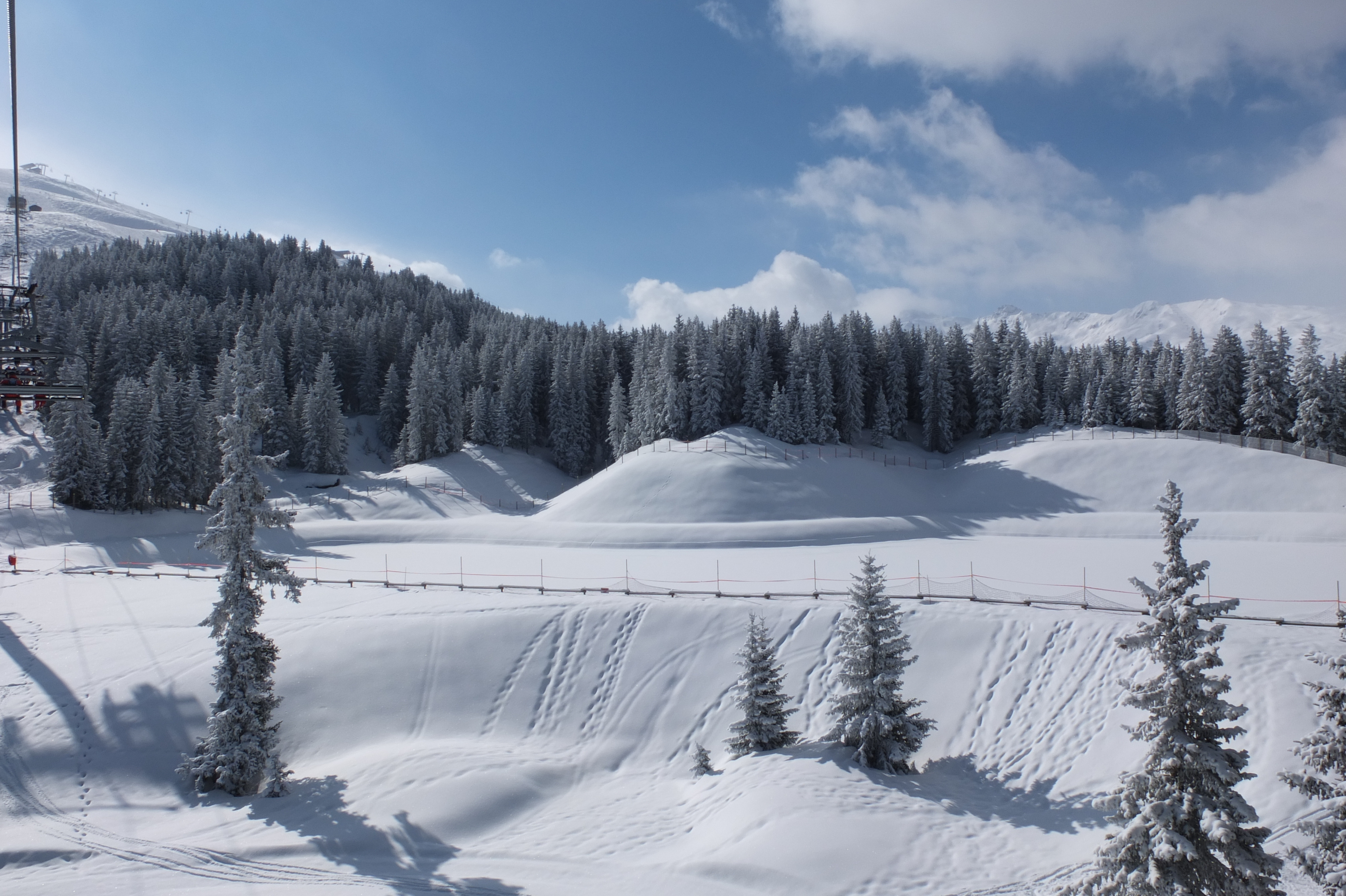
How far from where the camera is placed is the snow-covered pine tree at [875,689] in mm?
16203

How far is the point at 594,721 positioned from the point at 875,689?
837cm

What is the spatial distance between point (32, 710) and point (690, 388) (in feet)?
155

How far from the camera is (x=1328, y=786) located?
28.1 feet

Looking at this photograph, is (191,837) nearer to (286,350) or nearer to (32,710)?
(32,710)

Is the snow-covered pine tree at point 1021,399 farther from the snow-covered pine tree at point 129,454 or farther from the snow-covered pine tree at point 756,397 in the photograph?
the snow-covered pine tree at point 129,454

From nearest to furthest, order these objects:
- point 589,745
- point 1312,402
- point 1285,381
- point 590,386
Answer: point 589,745
point 1312,402
point 1285,381
point 590,386

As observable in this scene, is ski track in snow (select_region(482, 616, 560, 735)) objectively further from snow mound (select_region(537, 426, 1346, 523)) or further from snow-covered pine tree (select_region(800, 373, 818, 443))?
snow-covered pine tree (select_region(800, 373, 818, 443))

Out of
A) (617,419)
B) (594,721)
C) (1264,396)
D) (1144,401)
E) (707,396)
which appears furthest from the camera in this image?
(617,419)

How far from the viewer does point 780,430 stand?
57188mm

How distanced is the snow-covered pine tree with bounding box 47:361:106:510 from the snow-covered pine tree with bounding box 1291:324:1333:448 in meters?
80.5

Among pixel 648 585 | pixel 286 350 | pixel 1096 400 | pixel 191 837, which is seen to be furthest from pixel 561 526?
pixel 286 350

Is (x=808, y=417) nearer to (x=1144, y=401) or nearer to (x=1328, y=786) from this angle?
(x=1144, y=401)

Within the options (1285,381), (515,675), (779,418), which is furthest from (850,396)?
(515,675)

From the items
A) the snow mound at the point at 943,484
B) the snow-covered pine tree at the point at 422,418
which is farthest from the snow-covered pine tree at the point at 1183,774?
the snow-covered pine tree at the point at 422,418
